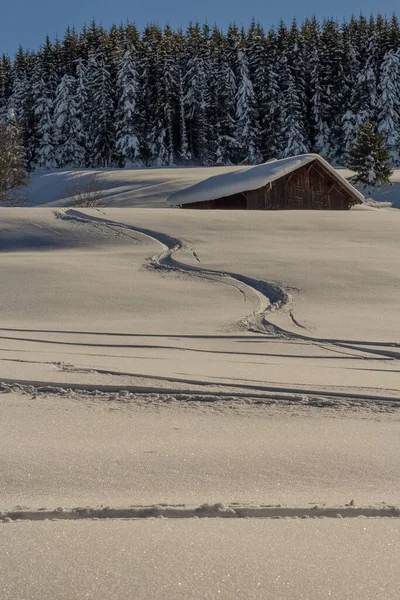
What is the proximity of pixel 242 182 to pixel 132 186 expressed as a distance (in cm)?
1762

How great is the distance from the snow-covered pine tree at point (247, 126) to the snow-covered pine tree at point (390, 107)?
10937 mm

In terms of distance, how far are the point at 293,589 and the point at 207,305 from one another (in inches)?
449

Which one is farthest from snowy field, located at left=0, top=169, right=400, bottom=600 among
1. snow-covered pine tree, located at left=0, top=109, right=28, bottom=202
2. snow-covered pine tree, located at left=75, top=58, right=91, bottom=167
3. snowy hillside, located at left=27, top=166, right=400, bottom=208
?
snow-covered pine tree, located at left=75, top=58, right=91, bottom=167

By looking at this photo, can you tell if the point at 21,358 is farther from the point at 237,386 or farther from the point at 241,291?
the point at 241,291

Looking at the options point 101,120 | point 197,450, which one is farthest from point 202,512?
point 101,120

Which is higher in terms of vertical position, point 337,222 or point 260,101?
point 260,101

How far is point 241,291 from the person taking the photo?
1499 cm

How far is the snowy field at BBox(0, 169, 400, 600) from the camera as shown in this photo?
102 inches

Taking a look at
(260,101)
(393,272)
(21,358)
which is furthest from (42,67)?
(21,358)

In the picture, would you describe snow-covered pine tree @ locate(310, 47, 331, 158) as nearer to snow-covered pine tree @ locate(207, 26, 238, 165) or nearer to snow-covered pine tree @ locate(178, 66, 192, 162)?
snow-covered pine tree @ locate(207, 26, 238, 165)

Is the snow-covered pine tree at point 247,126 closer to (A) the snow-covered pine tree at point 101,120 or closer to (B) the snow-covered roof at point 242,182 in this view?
(A) the snow-covered pine tree at point 101,120

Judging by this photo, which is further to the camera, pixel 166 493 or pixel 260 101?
pixel 260 101

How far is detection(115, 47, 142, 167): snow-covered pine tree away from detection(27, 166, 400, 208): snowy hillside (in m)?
10.5

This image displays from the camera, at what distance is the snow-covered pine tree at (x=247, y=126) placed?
68.6 m
